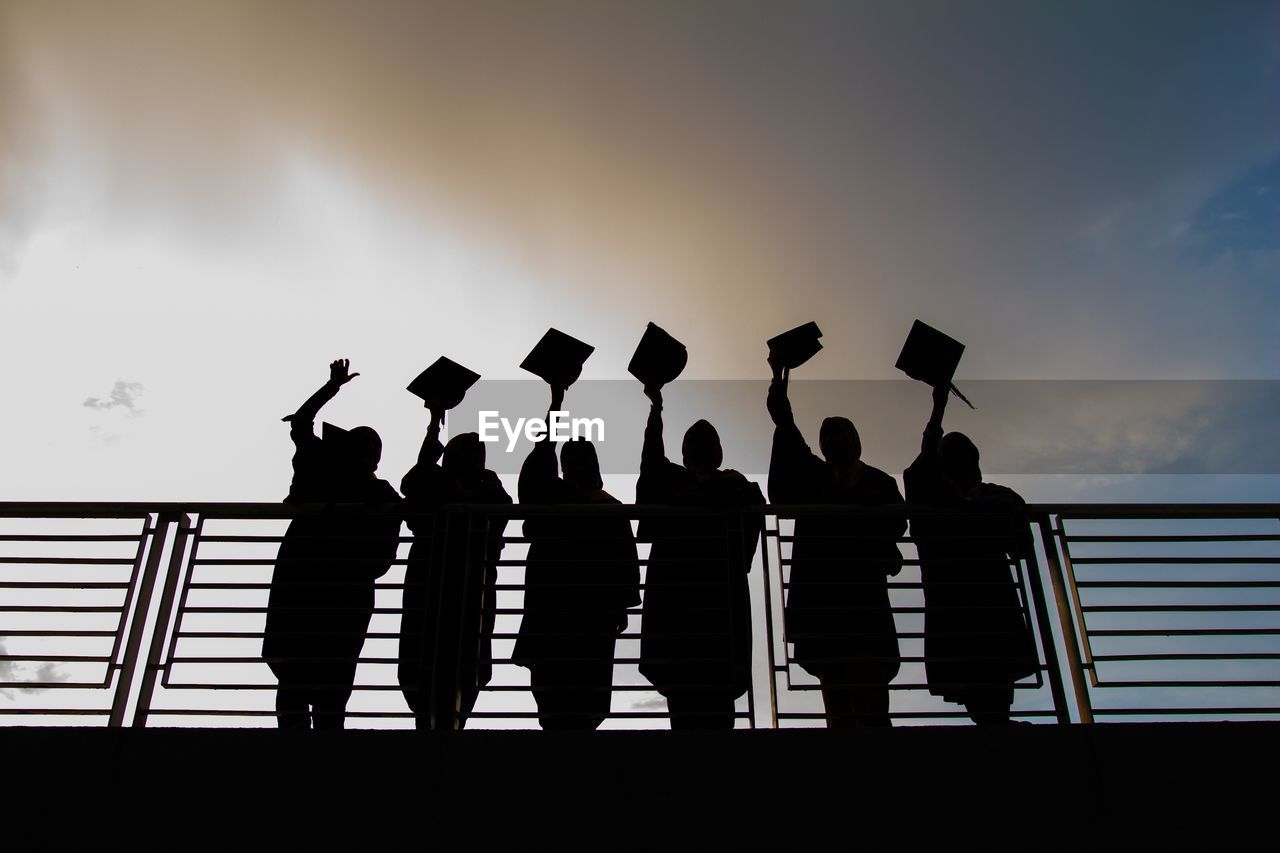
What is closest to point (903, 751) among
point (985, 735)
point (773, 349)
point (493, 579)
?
point (985, 735)

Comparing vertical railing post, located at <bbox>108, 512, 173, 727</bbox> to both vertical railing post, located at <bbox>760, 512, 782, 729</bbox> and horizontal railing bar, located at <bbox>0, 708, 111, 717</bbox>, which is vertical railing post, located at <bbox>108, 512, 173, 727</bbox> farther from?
vertical railing post, located at <bbox>760, 512, 782, 729</bbox>

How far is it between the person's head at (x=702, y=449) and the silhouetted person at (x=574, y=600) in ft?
1.47

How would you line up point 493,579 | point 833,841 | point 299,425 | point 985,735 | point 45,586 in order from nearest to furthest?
point 833,841, point 985,735, point 45,586, point 493,579, point 299,425

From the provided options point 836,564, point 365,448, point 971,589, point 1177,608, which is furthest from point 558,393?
point 1177,608

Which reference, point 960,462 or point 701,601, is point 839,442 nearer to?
point 960,462

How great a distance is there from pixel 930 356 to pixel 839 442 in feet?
2.14

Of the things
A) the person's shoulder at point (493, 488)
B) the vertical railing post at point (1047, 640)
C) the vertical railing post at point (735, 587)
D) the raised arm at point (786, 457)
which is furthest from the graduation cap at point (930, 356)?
the person's shoulder at point (493, 488)

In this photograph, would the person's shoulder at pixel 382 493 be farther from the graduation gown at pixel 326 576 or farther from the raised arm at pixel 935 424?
the raised arm at pixel 935 424

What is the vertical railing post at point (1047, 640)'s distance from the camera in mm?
3234

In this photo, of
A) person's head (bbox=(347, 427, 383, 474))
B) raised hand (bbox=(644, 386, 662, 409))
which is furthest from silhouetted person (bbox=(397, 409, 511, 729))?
raised hand (bbox=(644, 386, 662, 409))

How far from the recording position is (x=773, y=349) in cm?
430

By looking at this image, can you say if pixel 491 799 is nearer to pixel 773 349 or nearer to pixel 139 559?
pixel 139 559

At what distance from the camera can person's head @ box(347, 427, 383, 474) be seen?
13.4 feet

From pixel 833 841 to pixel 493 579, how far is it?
1671 mm
